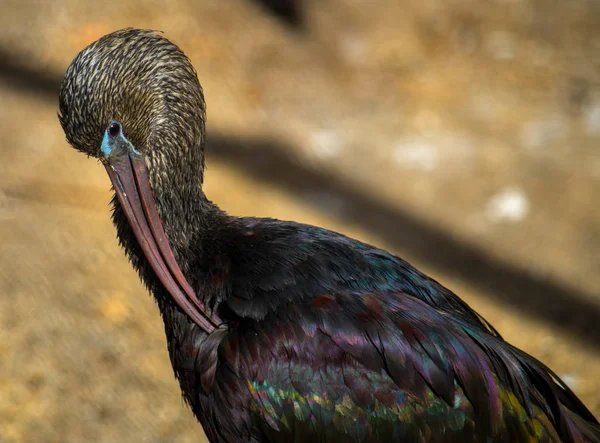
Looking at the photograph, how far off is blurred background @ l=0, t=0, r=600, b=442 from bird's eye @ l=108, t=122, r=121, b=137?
5.89ft

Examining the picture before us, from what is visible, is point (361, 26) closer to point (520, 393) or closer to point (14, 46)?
point (14, 46)

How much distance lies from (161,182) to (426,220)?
8.80 feet

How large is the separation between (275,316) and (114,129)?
0.84 metres

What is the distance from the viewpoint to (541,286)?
4855mm

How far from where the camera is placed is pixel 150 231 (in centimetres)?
286

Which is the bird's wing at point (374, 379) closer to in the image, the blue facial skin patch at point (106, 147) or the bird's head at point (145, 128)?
the bird's head at point (145, 128)

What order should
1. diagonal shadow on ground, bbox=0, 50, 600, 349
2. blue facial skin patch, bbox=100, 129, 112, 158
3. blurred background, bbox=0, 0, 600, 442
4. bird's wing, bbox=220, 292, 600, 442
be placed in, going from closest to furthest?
bird's wing, bbox=220, 292, 600, 442 < blue facial skin patch, bbox=100, 129, 112, 158 < blurred background, bbox=0, 0, 600, 442 < diagonal shadow on ground, bbox=0, 50, 600, 349

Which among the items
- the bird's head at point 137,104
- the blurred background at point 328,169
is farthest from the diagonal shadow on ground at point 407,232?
the bird's head at point 137,104

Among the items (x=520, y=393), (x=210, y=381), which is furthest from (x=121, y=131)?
(x=520, y=393)

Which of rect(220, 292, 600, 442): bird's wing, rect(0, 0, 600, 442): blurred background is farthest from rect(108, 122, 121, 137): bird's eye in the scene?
rect(0, 0, 600, 442): blurred background

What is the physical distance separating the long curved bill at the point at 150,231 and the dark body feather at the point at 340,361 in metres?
0.07

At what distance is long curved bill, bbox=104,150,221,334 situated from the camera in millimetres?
2832

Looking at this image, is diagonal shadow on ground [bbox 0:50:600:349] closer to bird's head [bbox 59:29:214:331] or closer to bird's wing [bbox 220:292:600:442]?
bird's wing [bbox 220:292:600:442]

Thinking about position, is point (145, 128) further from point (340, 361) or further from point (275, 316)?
point (340, 361)
